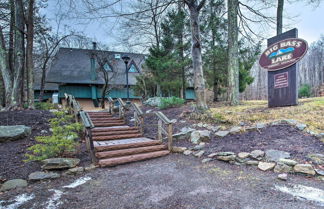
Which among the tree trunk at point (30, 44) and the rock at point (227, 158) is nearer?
the rock at point (227, 158)

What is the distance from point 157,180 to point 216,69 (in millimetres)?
8106

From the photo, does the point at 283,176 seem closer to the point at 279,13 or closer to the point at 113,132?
the point at 113,132

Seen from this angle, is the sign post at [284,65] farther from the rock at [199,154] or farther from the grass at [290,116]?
the rock at [199,154]

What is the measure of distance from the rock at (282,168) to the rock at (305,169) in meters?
0.09

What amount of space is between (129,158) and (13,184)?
6.58ft

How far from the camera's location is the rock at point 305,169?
2.59 m

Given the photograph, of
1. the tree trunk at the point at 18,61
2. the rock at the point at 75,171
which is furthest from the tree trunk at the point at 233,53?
the tree trunk at the point at 18,61

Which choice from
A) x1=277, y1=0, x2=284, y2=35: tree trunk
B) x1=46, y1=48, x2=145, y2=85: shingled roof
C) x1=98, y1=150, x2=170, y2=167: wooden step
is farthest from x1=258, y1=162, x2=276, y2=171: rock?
x1=46, y1=48, x2=145, y2=85: shingled roof

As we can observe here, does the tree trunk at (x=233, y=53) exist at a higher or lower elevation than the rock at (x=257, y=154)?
higher

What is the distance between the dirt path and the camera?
80.6 inches

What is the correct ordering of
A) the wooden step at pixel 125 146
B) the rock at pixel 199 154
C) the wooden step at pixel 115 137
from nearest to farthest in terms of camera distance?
1. the rock at pixel 199 154
2. the wooden step at pixel 125 146
3. the wooden step at pixel 115 137

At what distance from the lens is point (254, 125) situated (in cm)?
444

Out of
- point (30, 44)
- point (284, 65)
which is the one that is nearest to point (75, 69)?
point (30, 44)

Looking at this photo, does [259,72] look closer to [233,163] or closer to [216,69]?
[216,69]
